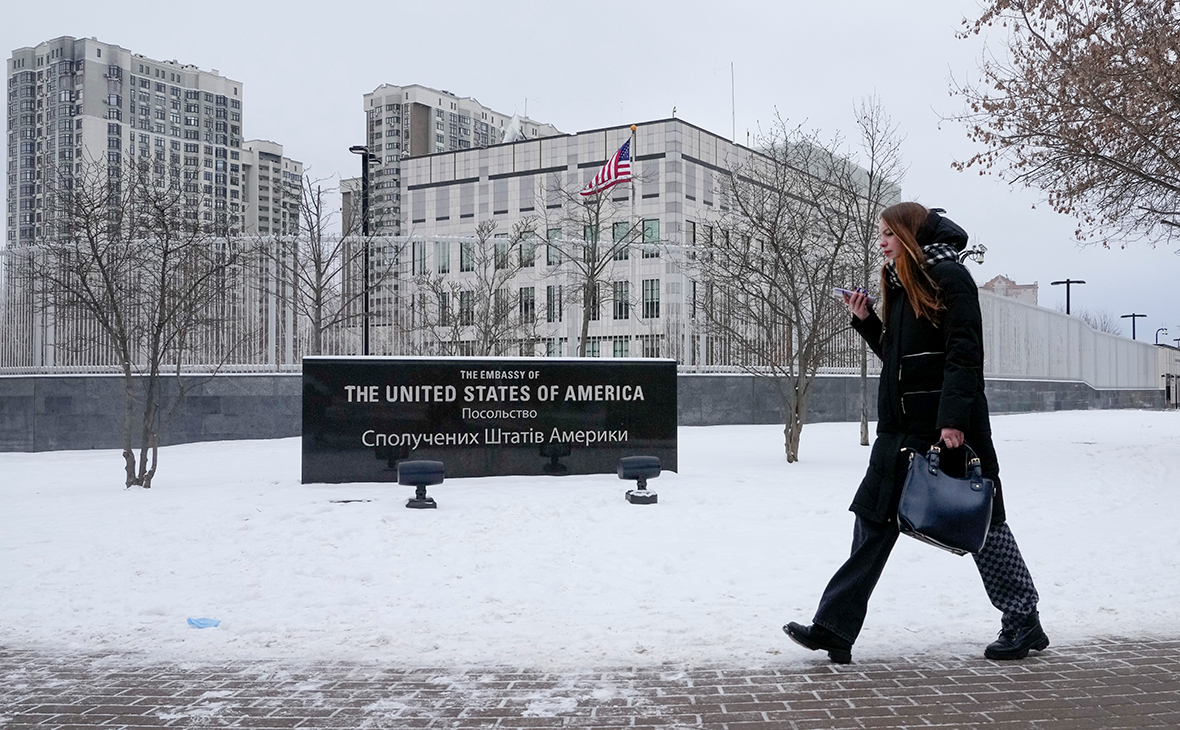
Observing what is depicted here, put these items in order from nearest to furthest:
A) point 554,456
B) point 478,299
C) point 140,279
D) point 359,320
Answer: point 554,456 < point 140,279 < point 359,320 < point 478,299

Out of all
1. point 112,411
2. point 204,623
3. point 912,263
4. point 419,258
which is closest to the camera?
point 912,263

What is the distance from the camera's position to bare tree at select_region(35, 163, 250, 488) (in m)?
10.7

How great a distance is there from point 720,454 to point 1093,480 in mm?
4723

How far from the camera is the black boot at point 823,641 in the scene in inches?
174

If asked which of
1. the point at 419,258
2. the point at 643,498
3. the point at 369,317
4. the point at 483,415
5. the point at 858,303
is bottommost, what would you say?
the point at 643,498

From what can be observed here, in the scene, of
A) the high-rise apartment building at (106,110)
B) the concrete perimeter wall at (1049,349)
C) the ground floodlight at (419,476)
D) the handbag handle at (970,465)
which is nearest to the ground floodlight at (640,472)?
the ground floodlight at (419,476)

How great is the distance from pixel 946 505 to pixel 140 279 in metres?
13.0

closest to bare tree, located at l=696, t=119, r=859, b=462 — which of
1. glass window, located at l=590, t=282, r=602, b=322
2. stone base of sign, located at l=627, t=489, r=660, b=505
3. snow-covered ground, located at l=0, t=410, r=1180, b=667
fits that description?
glass window, located at l=590, t=282, r=602, b=322

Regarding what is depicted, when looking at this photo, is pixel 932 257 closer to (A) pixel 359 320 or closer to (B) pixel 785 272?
(B) pixel 785 272

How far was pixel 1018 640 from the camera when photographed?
14.7 feet

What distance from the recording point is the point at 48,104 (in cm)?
12500

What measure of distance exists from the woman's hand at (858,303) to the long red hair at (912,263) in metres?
0.10

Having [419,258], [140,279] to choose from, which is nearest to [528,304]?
[419,258]

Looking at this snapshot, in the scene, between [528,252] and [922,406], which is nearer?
[922,406]
